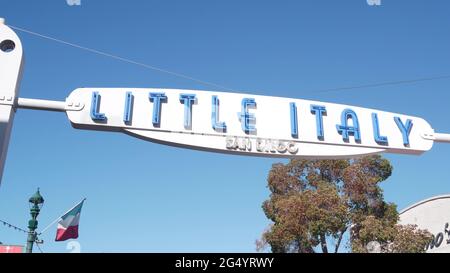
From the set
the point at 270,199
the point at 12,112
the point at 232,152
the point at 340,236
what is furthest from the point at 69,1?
the point at 270,199

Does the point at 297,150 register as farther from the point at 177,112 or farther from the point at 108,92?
the point at 108,92

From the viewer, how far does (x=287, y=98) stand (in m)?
7.28

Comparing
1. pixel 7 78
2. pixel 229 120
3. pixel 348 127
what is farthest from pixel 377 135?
pixel 7 78

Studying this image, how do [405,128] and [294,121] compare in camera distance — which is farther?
[405,128]

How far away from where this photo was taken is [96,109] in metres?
6.65

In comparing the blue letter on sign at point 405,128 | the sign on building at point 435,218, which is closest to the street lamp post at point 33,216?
the blue letter on sign at point 405,128

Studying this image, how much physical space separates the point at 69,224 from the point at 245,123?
8177mm

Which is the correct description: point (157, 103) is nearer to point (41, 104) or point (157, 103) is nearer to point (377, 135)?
point (41, 104)

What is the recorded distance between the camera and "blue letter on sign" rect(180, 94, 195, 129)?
22.2ft

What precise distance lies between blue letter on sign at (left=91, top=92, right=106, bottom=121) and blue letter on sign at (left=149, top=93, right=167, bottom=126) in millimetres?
741

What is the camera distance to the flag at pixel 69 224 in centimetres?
1252

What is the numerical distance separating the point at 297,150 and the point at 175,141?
1.88 metres
